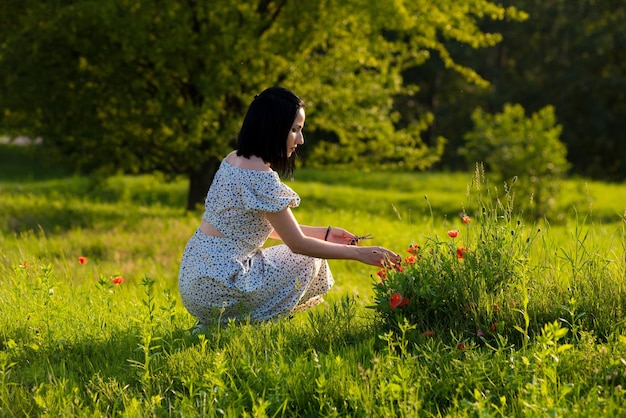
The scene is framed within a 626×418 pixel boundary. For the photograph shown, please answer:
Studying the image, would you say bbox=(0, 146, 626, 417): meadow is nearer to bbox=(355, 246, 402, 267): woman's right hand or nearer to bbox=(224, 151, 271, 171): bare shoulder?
bbox=(355, 246, 402, 267): woman's right hand

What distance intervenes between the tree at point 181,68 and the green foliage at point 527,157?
3.58 m

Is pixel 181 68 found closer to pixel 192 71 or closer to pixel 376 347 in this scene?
pixel 192 71

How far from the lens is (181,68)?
10391 millimetres

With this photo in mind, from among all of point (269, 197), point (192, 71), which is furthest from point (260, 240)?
point (192, 71)

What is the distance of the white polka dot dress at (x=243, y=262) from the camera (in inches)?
175

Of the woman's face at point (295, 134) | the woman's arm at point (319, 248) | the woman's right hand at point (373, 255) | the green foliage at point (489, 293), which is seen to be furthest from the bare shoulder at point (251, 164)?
the green foliage at point (489, 293)

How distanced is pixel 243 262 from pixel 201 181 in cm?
751

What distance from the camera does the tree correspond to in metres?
10.1

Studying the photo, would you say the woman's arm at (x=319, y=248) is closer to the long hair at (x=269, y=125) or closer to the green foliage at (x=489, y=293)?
the green foliage at (x=489, y=293)

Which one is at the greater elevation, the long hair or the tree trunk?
the long hair

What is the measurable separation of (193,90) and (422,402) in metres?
8.29

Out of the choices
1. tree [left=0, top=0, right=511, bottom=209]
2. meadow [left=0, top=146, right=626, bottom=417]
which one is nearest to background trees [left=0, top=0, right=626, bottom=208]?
tree [left=0, top=0, right=511, bottom=209]

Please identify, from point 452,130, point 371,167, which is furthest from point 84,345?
point 452,130

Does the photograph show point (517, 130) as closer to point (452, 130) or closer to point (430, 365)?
point (430, 365)
